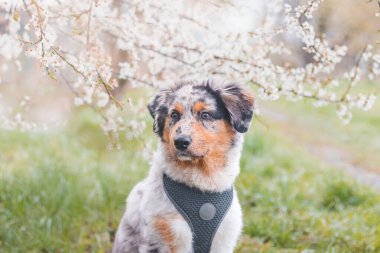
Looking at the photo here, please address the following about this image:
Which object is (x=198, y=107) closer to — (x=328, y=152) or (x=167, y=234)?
(x=167, y=234)

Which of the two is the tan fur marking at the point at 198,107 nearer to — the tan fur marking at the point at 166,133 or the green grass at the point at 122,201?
the tan fur marking at the point at 166,133

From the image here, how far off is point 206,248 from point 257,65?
1751 millimetres

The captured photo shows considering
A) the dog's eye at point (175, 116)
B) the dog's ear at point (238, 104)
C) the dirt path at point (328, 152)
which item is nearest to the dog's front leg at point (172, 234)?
the dog's eye at point (175, 116)

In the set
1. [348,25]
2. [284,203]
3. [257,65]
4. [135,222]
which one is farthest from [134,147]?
[348,25]

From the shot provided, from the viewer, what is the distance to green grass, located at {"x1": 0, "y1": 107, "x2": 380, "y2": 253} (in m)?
5.10

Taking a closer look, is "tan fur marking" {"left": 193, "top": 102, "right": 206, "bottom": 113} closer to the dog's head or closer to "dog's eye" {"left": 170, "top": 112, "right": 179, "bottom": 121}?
the dog's head

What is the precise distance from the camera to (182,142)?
3.32 m

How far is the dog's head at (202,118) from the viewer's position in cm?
342

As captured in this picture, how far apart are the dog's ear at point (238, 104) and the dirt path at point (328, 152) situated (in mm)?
3946

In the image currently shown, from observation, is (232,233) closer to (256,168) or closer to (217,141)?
(217,141)

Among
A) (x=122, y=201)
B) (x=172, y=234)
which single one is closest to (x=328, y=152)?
(x=122, y=201)

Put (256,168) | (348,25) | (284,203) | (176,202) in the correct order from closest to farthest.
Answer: (176,202) → (284,203) → (256,168) → (348,25)

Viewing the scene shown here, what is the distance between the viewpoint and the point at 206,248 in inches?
141

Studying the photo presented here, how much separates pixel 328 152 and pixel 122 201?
5380 mm
